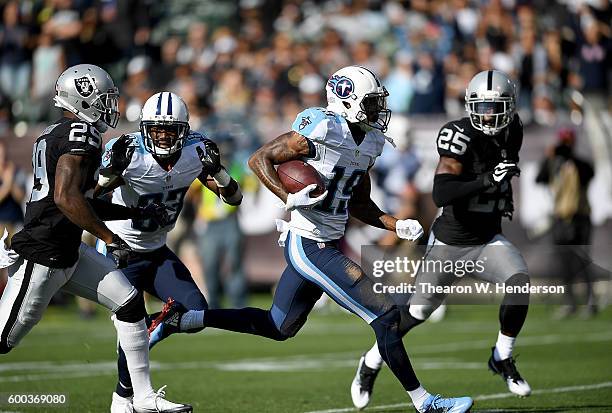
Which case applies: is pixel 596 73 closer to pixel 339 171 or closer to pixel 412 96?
pixel 412 96

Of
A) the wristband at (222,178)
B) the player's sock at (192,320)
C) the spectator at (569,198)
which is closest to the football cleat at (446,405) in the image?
the player's sock at (192,320)

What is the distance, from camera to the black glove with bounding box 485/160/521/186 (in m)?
6.60

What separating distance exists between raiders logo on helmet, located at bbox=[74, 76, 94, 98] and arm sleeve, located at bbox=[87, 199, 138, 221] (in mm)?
599

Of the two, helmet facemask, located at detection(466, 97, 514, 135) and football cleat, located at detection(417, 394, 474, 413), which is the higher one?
helmet facemask, located at detection(466, 97, 514, 135)

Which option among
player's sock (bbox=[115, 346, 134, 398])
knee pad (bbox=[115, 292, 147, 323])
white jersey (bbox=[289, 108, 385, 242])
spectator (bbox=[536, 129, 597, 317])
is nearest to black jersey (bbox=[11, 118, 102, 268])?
knee pad (bbox=[115, 292, 147, 323])

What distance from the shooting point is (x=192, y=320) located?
6.50m

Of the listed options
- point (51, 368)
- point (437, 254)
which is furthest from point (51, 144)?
point (51, 368)

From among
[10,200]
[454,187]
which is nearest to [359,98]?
[454,187]

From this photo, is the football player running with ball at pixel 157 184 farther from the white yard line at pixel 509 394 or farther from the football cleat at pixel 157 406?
the white yard line at pixel 509 394

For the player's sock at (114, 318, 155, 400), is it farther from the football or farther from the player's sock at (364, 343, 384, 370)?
the player's sock at (364, 343, 384, 370)

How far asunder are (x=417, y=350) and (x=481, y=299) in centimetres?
458

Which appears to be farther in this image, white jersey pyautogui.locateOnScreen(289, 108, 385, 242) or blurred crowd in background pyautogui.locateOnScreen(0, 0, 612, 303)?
blurred crowd in background pyautogui.locateOnScreen(0, 0, 612, 303)

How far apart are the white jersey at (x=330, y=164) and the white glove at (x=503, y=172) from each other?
0.77 meters

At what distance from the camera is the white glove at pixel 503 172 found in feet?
21.6
